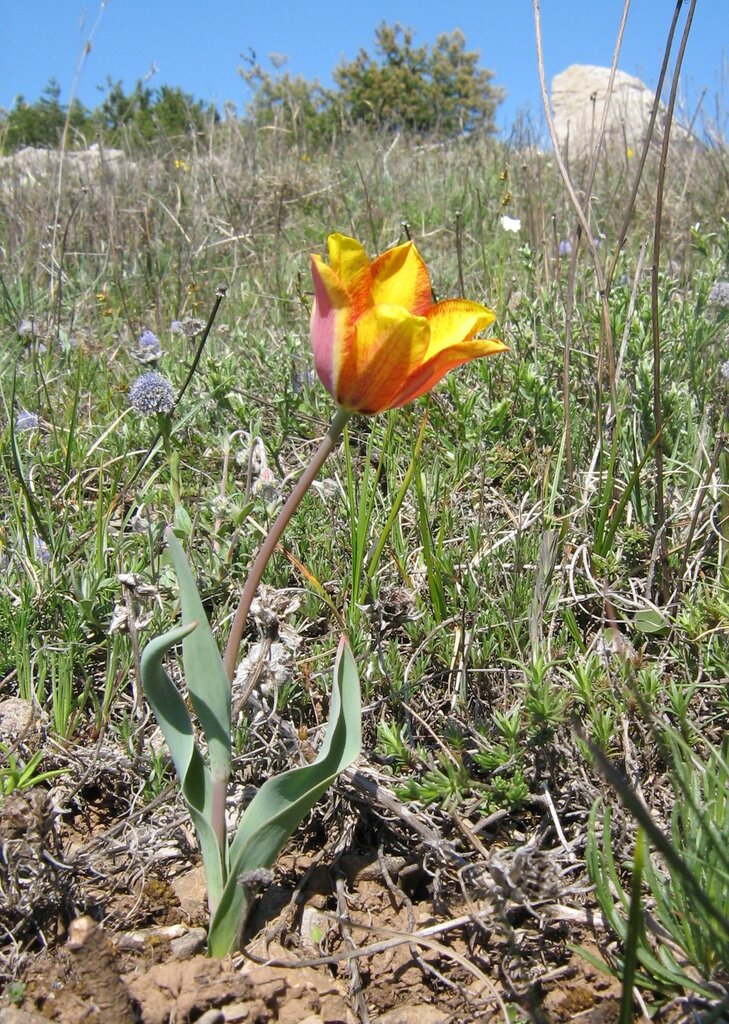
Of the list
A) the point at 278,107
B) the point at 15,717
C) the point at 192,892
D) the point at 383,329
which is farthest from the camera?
the point at 278,107

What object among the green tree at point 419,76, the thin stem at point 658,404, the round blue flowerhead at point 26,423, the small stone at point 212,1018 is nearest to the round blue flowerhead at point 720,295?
the thin stem at point 658,404

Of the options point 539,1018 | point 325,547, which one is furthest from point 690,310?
point 539,1018

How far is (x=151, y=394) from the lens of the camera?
203cm

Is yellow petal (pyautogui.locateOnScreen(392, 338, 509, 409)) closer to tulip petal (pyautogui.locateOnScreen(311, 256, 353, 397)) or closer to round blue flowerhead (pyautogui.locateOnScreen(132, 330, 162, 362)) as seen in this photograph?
tulip petal (pyautogui.locateOnScreen(311, 256, 353, 397))

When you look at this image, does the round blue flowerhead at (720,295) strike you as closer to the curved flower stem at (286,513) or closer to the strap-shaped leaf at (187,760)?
the curved flower stem at (286,513)

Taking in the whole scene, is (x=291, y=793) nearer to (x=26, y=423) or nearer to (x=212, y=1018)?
(x=212, y=1018)

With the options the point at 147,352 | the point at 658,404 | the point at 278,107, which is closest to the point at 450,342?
the point at 658,404

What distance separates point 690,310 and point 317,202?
3.50m

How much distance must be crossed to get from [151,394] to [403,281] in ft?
3.17

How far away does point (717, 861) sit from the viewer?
124 centimetres

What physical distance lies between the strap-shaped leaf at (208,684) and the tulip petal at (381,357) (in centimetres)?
35

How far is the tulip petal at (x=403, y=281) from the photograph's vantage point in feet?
4.07

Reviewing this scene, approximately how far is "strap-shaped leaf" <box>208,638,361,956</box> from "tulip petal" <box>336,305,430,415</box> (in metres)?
0.36

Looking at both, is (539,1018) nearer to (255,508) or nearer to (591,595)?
(591,595)
